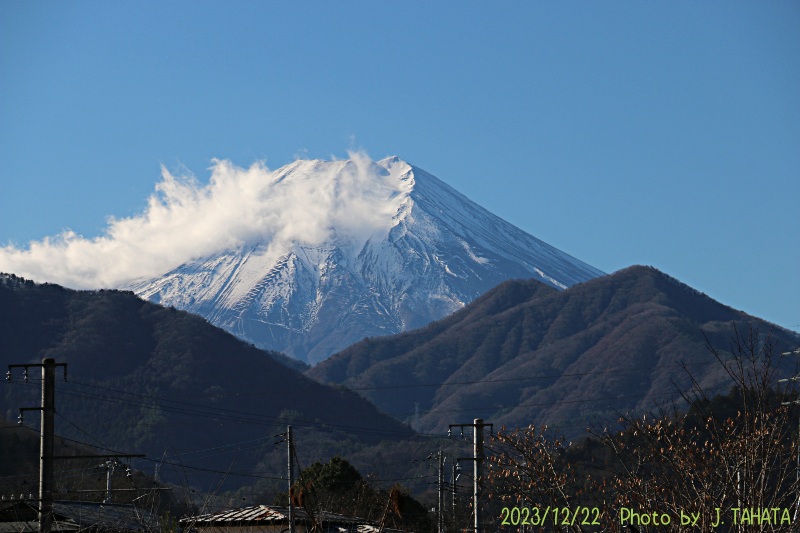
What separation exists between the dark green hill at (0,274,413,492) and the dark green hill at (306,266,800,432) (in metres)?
30.7

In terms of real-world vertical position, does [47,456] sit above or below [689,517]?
below

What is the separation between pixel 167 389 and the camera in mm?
103500

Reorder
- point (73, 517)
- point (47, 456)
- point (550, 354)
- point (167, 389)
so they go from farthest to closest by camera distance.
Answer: point (550, 354) → point (167, 389) → point (73, 517) → point (47, 456)

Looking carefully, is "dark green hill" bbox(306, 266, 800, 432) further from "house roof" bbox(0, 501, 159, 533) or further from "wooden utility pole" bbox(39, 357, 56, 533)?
"wooden utility pole" bbox(39, 357, 56, 533)

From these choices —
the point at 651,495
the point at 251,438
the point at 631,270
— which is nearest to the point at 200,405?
the point at 251,438

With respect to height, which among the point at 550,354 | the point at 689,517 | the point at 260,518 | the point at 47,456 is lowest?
the point at 260,518

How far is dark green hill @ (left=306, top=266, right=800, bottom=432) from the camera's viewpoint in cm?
13888

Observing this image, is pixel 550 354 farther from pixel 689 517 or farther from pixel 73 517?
pixel 689 517

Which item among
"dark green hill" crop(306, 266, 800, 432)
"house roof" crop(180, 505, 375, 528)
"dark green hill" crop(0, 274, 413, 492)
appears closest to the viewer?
"house roof" crop(180, 505, 375, 528)

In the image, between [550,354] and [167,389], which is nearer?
[167,389]

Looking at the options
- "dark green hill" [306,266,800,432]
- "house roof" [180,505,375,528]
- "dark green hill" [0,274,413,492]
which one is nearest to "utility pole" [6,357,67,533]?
"house roof" [180,505,375,528]

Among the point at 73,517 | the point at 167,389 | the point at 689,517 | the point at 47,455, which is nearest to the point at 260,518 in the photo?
the point at 73,517

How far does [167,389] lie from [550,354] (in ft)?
288

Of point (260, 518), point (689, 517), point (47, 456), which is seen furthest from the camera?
point (260, 518)
